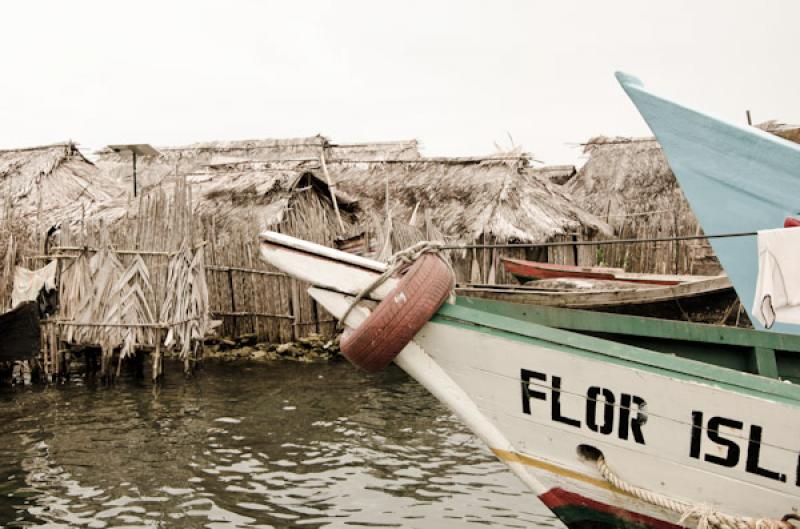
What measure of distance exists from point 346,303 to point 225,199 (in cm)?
1248

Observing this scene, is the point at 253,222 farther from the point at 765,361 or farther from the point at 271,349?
the point at 765,361

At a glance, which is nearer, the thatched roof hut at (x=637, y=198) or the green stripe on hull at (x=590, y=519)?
the green stripe on hull at (x=590, y=519)

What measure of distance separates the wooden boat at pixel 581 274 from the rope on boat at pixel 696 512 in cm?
847

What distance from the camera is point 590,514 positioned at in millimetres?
4340

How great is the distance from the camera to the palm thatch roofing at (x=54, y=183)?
16.3 m

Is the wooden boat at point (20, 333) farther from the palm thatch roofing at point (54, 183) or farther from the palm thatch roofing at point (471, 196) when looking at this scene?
the palm thatch roofing at point (471, 196)

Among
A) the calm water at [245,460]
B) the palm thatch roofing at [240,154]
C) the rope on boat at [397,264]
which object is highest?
the palm thatch roofing at [240,154]

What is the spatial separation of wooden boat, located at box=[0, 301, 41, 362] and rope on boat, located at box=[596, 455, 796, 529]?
834 centimetres

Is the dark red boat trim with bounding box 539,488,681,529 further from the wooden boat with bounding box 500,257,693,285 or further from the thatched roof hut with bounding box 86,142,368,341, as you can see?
the wooden boat with bounding box 500,257,693,285

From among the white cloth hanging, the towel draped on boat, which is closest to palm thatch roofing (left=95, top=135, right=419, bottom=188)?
the white cloth hanging

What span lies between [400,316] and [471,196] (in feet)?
43.5

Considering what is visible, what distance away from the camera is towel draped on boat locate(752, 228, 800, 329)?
13.6 feet

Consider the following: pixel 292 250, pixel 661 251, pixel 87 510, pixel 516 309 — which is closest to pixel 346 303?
pixel 292 250

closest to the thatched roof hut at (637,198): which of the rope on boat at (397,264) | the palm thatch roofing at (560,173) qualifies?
the palm thatch roofing at (560,173)
